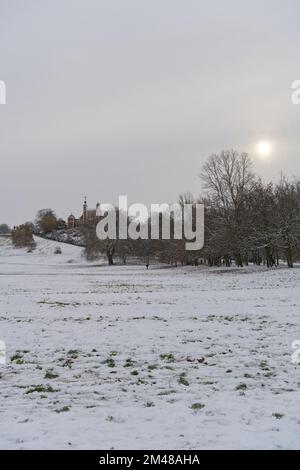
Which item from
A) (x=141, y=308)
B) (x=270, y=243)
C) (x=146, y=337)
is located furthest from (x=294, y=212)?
(x=146, y=337)

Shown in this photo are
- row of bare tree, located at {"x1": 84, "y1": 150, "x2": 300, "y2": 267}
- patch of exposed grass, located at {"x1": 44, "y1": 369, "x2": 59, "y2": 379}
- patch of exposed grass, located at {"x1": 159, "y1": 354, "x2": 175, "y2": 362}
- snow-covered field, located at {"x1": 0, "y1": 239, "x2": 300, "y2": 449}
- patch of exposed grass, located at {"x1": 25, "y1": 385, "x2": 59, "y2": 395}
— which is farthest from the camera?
row of bare tree, located at {"x1": 84, "y1": 150, "x2": 300, "y2": 267}

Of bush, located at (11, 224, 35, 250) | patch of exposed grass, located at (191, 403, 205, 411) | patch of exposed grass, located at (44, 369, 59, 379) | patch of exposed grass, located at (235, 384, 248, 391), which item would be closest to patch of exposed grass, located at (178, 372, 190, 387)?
patch of exposed grass, located at (235, 384, 248, 391)

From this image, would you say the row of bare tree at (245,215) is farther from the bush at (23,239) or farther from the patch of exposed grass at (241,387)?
the bush at (23,239)

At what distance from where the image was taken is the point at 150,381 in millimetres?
7805

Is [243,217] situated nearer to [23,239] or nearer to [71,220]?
[23,239]

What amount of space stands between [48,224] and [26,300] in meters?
132

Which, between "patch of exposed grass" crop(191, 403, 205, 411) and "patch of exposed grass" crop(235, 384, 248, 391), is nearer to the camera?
"patch of exposed grass" crop(191, 403, 205, 411)

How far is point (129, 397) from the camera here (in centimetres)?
698

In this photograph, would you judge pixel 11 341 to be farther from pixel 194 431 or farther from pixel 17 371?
pixel 194 431

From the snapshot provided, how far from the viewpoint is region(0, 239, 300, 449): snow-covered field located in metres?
5.55

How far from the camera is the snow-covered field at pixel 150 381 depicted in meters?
5.55

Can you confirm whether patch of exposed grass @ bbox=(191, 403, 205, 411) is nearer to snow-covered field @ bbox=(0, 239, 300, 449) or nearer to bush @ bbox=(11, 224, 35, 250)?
snow-covered field @ bbox=(0, 239, 300, 449)

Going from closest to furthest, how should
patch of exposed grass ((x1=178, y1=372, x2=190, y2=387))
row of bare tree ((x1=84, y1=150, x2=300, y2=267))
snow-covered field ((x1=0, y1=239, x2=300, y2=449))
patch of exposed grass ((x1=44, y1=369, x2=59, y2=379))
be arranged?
snow-covered field ((x1=0, y1=239, x2=300, y2=449))
patch of exposed grass ((x1=178, y1=372, x2=190, y2=387))
patch of exposed grass ((x1=44, y1=369, x2=59, y2=379))
row of bare tree ((x1=84, y1=150, x2=300, y2=267))

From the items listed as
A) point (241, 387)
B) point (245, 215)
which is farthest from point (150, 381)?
point (245, 215)
